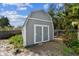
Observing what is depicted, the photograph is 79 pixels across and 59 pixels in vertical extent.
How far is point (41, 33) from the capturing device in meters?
2.94

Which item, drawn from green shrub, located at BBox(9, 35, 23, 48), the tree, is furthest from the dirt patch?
the tree

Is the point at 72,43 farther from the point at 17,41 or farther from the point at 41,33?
the point at 17,41

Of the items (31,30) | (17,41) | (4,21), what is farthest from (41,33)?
(4,21)

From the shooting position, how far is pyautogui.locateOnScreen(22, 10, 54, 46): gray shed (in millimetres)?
2855

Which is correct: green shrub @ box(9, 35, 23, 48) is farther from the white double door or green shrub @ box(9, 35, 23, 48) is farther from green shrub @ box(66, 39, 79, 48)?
green shrub @ box(66, 39, 79, 48)

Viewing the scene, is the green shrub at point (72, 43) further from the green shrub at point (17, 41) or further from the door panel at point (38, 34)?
the green shrub at point (17, 41)

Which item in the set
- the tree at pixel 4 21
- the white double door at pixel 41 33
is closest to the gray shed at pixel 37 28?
the white double door at pixel 41 33

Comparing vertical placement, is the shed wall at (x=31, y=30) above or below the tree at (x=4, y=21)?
below

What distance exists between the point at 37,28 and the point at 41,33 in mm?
99

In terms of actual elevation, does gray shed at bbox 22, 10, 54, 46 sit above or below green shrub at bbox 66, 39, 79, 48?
above

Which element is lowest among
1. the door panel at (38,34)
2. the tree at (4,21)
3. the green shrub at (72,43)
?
the green shrub at (72,43)

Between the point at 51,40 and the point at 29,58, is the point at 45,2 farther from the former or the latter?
the point at 29,58

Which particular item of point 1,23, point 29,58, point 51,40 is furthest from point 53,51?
point 1,23

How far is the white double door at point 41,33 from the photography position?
290cm
